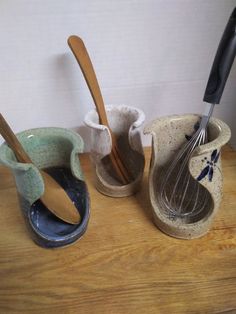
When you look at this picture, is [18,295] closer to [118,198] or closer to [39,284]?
[39,284]

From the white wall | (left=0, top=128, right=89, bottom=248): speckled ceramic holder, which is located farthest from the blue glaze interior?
the white wall

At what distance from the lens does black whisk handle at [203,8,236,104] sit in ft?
1.02

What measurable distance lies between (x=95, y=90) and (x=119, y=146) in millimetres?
105

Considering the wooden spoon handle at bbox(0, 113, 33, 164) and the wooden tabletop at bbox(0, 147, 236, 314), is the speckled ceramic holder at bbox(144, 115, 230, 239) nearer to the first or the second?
the wooden tabletop at bbox(0, 147, 236, 314)

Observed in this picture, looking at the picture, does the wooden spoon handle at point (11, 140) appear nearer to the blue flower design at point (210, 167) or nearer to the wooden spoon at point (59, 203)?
the wooden spoon at point (59, 203)

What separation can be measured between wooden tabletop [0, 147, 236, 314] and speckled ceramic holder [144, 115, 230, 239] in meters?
0.02

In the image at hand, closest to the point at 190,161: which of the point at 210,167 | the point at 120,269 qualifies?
the point at 210,167

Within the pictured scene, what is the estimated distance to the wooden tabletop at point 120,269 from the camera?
31 cm

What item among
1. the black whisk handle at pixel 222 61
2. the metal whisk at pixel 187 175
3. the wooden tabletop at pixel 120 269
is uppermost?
the black whisk handle at pixel 222 61

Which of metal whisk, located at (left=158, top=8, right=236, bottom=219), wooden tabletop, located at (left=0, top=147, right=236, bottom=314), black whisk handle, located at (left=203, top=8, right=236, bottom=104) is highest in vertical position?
black whisk handle, located at (left=203, top=8, right=236, bottom=104)

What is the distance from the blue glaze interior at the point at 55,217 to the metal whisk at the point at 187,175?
11cm

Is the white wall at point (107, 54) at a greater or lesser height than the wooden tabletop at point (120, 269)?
greater

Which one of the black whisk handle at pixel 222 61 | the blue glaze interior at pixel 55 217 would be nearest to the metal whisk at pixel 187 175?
the black whisk handle at pixel 222 61

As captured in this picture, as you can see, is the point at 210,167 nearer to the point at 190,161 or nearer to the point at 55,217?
the point at 190,161
